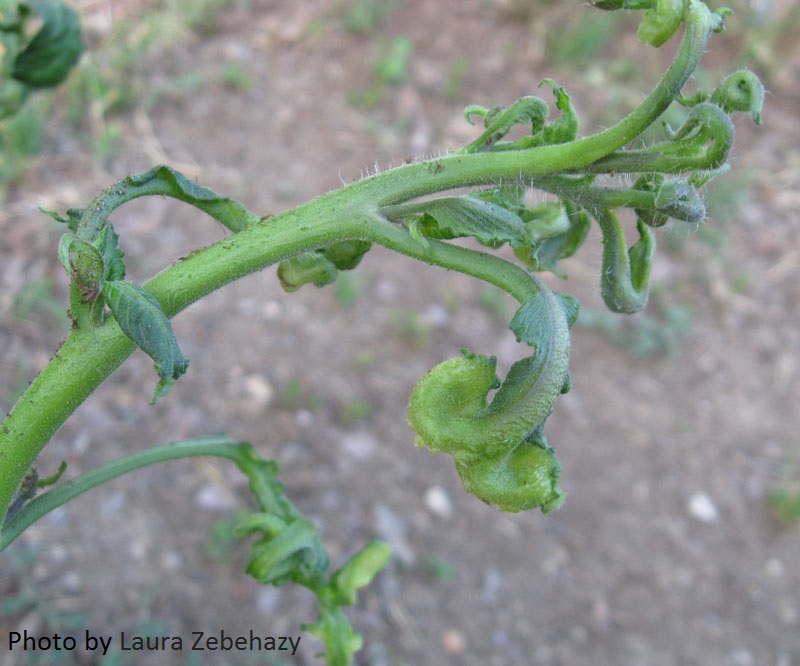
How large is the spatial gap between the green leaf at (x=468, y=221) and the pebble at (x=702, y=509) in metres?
2.88

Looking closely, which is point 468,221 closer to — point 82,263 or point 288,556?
point 82,263

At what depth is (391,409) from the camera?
3.43 meters

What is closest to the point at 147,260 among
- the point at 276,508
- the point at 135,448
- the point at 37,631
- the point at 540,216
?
the point at 135,448

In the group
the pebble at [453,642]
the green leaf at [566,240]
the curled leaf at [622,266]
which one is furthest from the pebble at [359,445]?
the curled leaf at [622,266]

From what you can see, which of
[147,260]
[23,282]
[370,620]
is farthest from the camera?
[147,260]

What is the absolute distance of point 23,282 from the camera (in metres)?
3.18

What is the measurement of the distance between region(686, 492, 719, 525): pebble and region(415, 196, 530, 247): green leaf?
2878 millimetres

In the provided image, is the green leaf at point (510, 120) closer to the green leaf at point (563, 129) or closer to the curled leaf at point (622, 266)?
the green leaf at point (563, 129)

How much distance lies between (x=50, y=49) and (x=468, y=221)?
118 cm

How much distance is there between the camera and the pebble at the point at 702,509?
3525 mm

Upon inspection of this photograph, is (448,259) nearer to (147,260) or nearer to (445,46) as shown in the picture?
(147,260)

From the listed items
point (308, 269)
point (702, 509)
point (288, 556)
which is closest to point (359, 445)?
point (702, 509)

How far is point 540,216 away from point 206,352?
92.3 inches

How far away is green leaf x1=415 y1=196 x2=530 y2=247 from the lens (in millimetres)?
1028
